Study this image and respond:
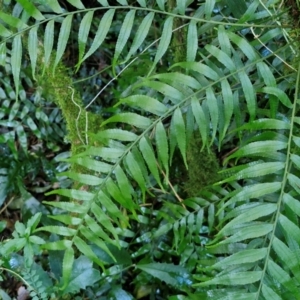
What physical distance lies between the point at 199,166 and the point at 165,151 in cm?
61

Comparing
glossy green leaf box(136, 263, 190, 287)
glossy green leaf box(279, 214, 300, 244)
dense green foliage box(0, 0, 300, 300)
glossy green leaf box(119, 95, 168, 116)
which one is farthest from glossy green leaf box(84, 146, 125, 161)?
glossy green leaf box(136, 263, 190, 287)

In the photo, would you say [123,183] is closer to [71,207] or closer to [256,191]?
[71,207]

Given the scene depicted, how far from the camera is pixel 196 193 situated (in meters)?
1.89

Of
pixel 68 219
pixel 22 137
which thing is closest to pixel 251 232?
pixel 68 219

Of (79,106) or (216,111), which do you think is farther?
(79,106)

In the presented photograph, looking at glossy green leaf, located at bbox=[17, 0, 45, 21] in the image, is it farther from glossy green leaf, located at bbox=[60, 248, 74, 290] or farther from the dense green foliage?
glossy green leaf, located at bbox=[60, 248, 74, 290]

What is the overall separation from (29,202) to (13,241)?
2.23 ft

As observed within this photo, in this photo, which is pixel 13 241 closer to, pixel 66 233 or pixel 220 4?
pixel 66 233

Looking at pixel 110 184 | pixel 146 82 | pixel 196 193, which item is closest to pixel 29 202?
pixel 196 193

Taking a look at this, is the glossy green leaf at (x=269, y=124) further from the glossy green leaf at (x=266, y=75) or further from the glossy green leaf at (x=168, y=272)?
the glossy green leaf at (x=168, y=272)

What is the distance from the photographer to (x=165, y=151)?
4.21ft

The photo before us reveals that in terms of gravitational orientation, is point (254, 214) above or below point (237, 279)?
above

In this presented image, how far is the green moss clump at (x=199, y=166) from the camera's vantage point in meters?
1.84

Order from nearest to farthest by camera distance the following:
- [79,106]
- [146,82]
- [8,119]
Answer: [146,82] → [79,106] → [8,119]
